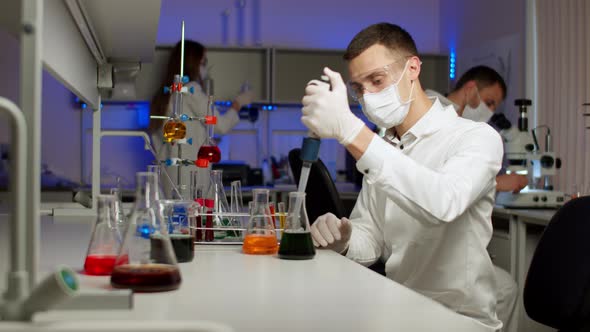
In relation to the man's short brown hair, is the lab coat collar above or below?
below

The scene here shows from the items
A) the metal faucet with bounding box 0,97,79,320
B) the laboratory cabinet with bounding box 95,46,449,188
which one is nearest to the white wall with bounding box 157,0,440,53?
the laboratory cabinet with bounding box 95,46,449,188

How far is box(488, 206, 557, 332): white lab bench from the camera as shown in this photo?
322 cm

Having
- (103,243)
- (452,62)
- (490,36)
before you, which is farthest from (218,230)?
(452,62)

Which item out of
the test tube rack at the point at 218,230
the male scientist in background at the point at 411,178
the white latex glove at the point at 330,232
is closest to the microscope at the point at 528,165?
the male scientist in background at the point at 411,178

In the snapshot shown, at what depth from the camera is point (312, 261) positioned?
134cm

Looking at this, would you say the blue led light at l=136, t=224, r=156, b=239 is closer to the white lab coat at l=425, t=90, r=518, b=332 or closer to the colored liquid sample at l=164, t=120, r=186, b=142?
the colored liquid sample at l=164, t=120, r=186, b=142

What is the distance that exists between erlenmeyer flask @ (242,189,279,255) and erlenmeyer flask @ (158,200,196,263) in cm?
15

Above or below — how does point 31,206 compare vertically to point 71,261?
above

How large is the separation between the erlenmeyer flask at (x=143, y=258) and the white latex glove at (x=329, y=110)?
0.44 meters

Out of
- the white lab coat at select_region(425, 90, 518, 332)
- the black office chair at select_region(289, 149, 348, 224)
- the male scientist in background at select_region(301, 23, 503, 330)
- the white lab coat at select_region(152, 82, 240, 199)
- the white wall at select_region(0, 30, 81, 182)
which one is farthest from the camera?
the white wall at select_region(0, 30, 81, 182)

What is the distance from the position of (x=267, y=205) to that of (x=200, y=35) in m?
4.15

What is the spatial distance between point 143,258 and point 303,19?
15.6ft


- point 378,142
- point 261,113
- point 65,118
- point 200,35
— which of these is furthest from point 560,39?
point 65,118

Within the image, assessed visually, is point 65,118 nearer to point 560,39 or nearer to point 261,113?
point 261,113
